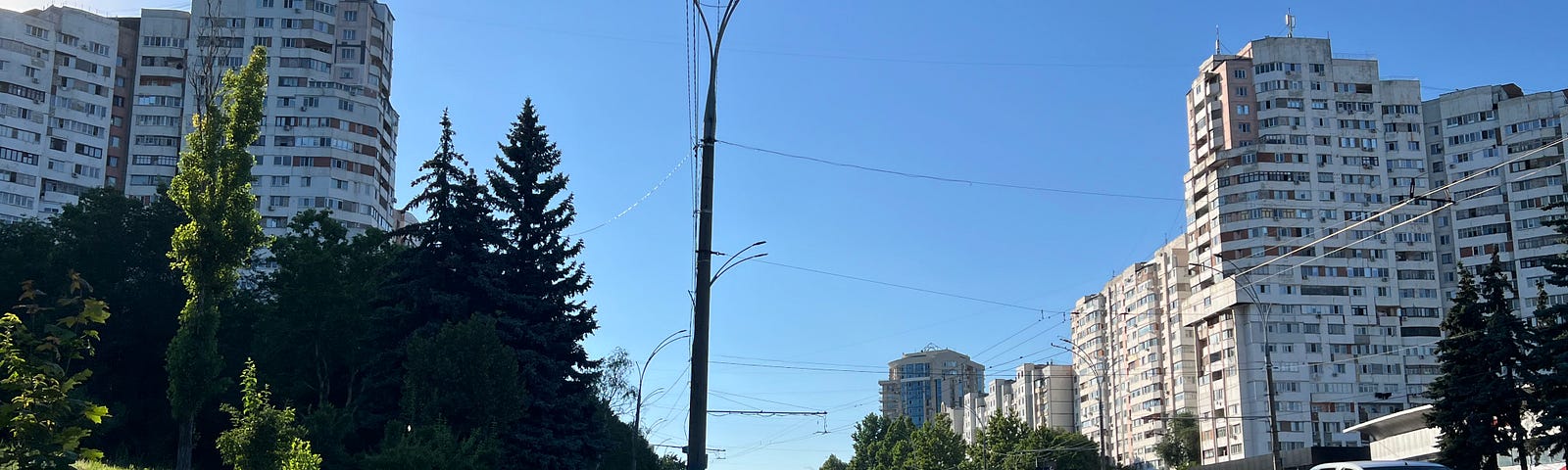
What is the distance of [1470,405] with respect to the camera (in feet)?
144

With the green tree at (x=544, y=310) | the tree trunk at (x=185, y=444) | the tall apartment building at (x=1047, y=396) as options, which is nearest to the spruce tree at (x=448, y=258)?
the green tree at (x=544, y=310)

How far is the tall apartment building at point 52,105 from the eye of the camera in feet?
338

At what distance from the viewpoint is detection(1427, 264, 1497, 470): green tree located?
4350cm

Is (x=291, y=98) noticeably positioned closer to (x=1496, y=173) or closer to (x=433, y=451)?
(x=433, y=451)

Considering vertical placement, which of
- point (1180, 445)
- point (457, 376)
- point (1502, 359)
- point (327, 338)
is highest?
point (327, 338)

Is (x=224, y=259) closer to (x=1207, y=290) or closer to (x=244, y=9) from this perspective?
(x=244, y=9)

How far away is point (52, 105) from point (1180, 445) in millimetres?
99313

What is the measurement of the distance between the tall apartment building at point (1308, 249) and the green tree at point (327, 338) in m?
76.7

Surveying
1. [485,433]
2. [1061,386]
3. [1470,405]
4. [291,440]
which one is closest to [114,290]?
[485,433]

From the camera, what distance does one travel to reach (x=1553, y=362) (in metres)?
39.5

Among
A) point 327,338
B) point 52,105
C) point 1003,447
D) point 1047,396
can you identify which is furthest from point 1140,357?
point 52,105

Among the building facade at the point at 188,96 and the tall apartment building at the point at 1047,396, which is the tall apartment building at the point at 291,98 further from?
the tall apartment building at the point at 1047,396

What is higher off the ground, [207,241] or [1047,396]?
[1047,396]

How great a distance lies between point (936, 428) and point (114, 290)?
85.6 metres
